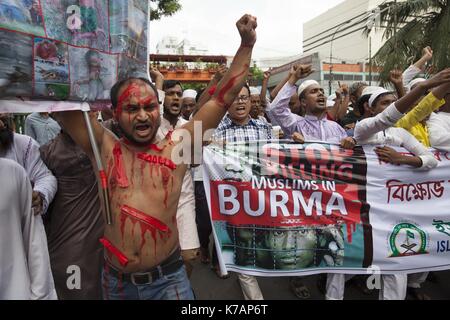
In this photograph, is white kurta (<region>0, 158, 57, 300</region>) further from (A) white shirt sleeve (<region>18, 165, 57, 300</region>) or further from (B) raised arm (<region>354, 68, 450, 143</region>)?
(B) raised arm (<region>354, 68, 450, 143</region>)

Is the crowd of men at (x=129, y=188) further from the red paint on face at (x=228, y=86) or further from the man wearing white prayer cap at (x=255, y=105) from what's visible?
the man wearing white prayer cap at (x=255, y=105)

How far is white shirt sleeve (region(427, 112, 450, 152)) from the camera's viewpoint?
10.1ft

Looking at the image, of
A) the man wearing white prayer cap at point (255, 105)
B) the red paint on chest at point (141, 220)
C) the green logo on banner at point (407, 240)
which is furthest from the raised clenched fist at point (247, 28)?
the man wearing white prayer cap at point (255, 105)

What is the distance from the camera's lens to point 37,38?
129 centimetres

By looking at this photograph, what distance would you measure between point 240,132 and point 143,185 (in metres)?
1.62

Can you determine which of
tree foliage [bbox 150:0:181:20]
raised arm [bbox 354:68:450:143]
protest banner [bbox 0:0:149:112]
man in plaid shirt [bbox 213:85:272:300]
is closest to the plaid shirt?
man in plaid shirt [bbox 213:85:272:300]

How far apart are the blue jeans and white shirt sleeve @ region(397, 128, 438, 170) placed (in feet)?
7.22

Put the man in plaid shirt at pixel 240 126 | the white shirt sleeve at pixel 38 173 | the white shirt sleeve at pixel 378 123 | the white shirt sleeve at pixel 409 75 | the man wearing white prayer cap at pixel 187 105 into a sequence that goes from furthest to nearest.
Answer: the man wearing white prayer cap at pixel 187 105 → the white shirt sleeve at pixel 409 75 → the man in plaid shirt at pixel 240 126 → the white shirt sleeve at pixel 378 123 → the white shirt sleeve at pixel 38 173

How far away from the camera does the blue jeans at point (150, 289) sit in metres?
1.78

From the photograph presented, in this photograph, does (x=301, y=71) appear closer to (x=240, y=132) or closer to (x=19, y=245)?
(x=240, y=132)

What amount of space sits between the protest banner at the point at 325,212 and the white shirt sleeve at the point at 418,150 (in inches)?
4.1

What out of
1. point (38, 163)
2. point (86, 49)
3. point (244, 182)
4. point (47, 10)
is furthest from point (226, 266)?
point (47, 10)

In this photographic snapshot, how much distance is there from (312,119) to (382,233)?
52.0 inches
